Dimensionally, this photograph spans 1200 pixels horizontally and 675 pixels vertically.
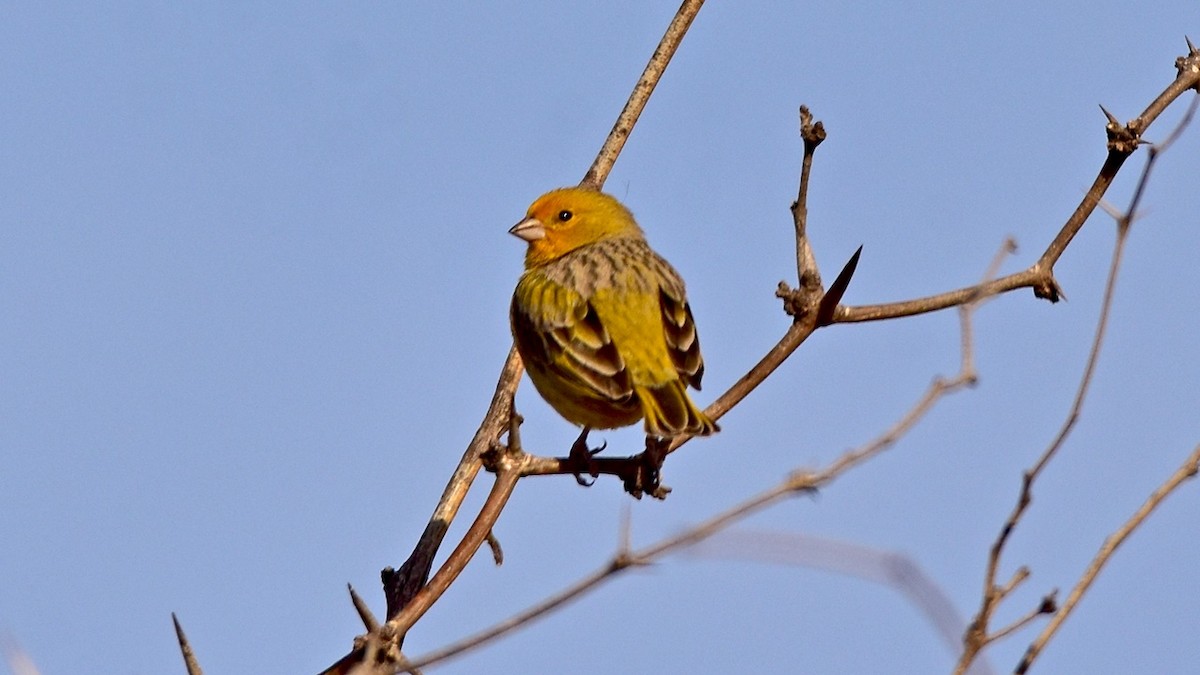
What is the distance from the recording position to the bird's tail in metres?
5.32

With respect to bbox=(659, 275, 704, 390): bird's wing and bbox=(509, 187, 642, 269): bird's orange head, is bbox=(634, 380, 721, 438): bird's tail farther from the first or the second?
bbox=(509, 187, 642, 269): bird's orange head

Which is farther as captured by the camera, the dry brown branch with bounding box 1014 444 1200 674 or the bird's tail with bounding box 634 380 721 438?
the bird's tail with bounding box 634 380 721 438

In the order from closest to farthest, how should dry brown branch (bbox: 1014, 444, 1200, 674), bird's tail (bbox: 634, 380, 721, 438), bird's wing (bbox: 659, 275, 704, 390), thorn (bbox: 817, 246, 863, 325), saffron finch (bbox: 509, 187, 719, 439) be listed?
dry brown branch (bbox: 1014, 444, 1200, 674), thorn (bbox: 817, 246, 863, 325), bird's tail (bbox: 634, 380, 721, 438), saffron finch (bbox: 509, 187, 719, 439), bird's wing (bbox: 659, 275, 704, 390)

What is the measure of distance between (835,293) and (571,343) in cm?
211

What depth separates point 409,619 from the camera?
3.82 m

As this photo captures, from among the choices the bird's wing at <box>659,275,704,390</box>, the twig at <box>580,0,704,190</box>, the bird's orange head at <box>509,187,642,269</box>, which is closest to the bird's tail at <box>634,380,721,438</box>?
the bird's wing at <box>659,275,704,390</box>

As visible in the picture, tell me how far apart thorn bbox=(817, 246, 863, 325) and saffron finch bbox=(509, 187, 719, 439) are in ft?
3.45

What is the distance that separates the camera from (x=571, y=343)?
21.3 ft

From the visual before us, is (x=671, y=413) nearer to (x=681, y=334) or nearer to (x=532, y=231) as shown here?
(x=681, y=334)

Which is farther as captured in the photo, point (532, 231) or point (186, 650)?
point (532, 231)

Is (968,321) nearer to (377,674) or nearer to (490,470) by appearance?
(490,470)

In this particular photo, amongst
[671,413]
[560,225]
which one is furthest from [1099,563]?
[560,225]

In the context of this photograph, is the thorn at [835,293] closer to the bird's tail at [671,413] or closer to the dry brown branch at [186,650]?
the bird's tail at [671,413]

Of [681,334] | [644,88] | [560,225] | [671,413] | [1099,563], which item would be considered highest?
[560,225]
